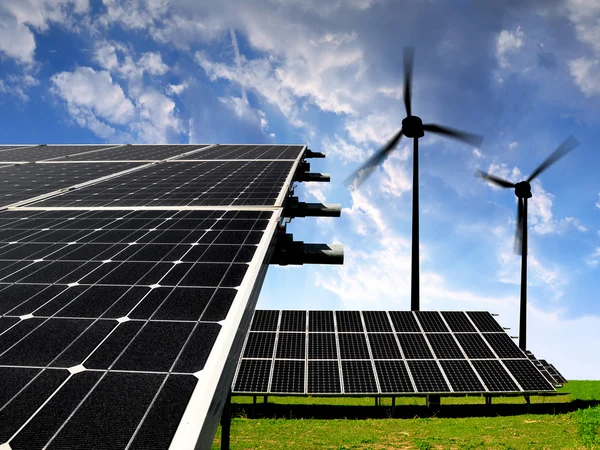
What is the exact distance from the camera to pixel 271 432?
52.5 ft

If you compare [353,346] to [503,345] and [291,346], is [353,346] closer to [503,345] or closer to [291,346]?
[291,346]

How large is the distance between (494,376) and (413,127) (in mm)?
18528

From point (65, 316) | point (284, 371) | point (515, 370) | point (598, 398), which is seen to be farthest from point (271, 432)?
point (598, 398)

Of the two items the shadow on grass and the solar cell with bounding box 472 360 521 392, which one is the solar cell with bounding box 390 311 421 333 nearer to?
the solar cell with bounding box 472 360 521 392

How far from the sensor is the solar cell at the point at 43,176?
14.5 m

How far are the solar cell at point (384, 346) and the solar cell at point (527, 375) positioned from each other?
5183 millimetres

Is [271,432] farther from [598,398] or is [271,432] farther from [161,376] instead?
[598,398]

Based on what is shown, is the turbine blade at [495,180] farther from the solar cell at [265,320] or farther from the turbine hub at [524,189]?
the solar cell at [265,320]

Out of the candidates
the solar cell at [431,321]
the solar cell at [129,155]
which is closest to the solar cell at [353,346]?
the solar cell at [431,321]

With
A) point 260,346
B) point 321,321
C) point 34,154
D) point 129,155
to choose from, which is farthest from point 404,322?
point 34,154

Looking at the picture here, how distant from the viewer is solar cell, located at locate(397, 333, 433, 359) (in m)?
17.7

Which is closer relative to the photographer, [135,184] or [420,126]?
[135,184]

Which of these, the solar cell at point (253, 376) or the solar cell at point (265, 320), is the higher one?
the solar cell at point (265, 320)

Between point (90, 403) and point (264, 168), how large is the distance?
14466 mm
